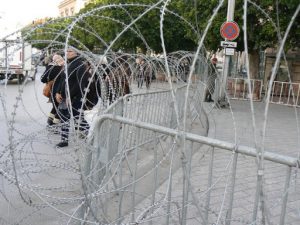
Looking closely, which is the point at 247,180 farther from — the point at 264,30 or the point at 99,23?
the point at 99,23

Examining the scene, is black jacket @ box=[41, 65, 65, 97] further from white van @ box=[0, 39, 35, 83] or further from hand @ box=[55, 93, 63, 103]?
white van @ box=[0, 39, 35, 83]

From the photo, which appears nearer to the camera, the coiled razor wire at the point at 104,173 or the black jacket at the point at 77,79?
the coiled razor wire at the point at 104,173

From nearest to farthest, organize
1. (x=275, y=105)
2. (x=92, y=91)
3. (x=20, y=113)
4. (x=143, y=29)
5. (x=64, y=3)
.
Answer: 1. (x=92, y=91)
2. (x=20, y=113)
3. (x=275, y=105)
4. (x=143, y=29)
5. (x=64, y=3)

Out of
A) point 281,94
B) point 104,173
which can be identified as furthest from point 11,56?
point 281,94

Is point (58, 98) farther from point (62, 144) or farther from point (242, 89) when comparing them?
point (242, 89)

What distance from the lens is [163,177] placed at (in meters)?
5.09

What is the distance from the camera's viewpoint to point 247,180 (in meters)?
5.07

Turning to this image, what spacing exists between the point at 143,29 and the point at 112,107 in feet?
69.0

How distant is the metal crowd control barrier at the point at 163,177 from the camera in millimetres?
2461

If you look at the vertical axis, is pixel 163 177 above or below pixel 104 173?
below

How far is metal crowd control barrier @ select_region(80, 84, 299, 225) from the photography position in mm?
2461

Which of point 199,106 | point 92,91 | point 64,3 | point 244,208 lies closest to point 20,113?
point 92,91

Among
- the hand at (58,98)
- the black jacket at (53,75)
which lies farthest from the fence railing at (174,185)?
the black jacket at (53,75)

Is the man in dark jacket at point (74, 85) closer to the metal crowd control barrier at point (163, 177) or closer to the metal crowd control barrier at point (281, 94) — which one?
the metal crowd control barrier at point (163, 177)
